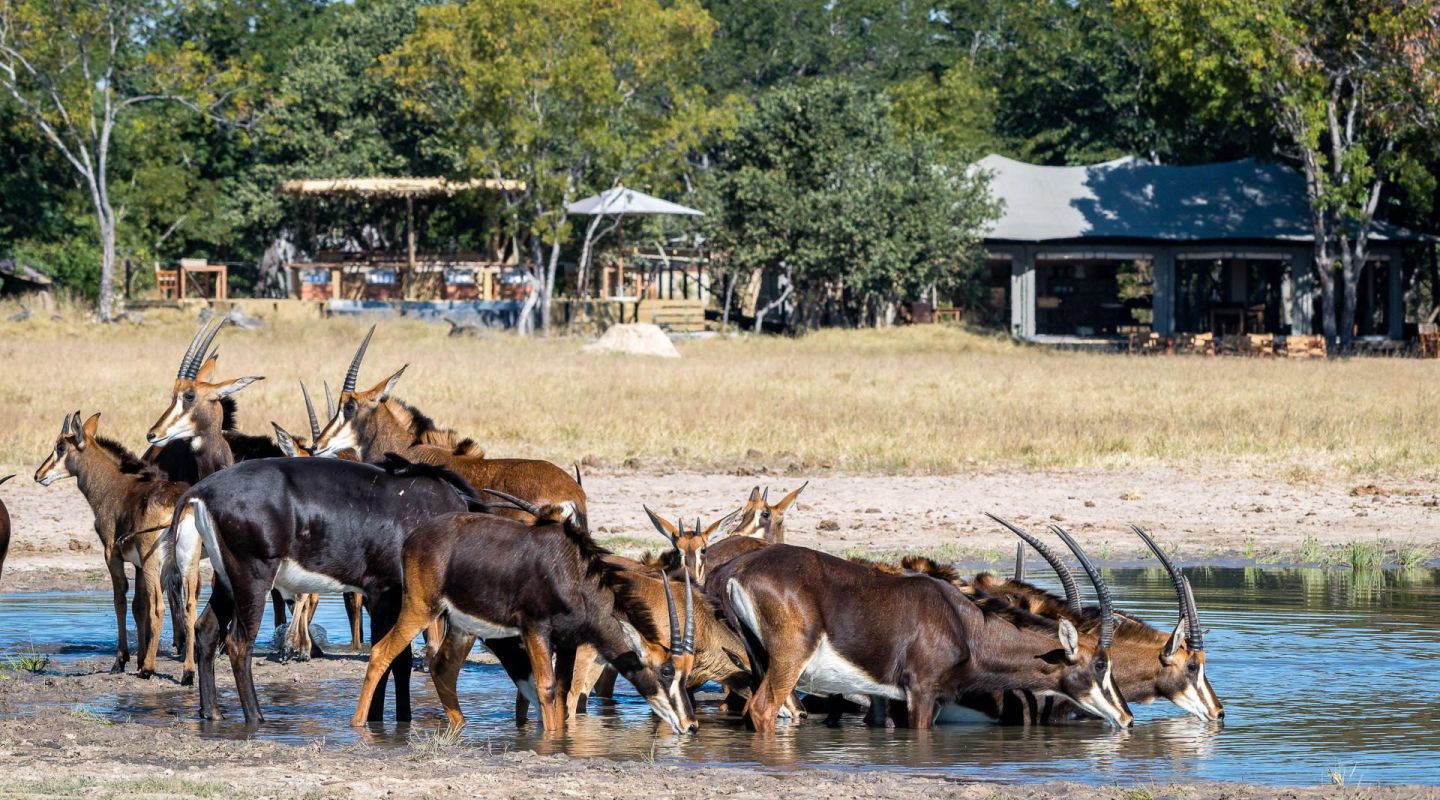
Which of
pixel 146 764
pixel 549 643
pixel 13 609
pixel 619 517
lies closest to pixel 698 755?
pixel 549 643

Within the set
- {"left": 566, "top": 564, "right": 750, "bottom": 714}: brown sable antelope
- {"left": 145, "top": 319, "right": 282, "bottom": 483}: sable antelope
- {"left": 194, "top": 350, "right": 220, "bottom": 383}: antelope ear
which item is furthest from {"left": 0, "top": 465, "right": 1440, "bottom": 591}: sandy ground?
{"left": 566, "top": 564, "right": 750, "bottom": 714}: brown sable antelope

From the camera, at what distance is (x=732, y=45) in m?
77.8

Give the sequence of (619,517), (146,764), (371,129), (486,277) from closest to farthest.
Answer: (146,764) → (619,517) → (486,277) → (371,129)

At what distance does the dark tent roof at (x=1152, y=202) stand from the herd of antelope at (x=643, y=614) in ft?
136

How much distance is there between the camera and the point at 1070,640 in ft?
31.7

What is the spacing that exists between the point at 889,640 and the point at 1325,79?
3684 centimetres

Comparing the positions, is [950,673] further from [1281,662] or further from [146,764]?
[146,764]

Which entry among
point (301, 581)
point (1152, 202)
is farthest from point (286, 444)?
point (1152, 202)

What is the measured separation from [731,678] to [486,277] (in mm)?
43989

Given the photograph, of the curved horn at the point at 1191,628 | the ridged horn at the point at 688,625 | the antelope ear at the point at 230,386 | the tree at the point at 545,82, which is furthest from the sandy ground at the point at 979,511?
the tree at the point at 545,82

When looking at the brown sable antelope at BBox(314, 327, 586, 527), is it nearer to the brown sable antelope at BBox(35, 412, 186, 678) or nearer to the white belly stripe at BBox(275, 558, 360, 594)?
the brown sable antelope at BBox(35, 412, 186, 678)

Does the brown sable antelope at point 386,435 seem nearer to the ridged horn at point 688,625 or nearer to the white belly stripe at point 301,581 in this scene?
the white belly stripe at point 301,581

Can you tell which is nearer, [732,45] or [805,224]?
[805,224]

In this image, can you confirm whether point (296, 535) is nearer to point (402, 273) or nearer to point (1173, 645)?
point (1173, 645)
